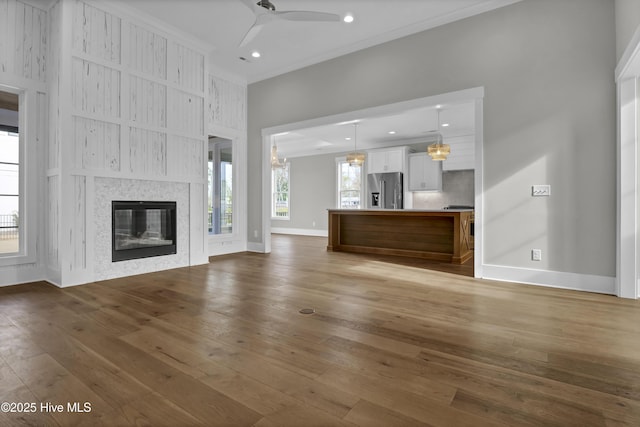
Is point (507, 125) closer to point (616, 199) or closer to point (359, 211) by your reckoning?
point (616, 199)

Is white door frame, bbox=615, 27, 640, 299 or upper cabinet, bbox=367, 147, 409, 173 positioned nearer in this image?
white door frame, bbox=615, 27, 640, 299

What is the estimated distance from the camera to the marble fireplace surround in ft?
12.3

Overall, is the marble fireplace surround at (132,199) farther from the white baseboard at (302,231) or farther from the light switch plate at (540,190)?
the white baseboard at (302,231)

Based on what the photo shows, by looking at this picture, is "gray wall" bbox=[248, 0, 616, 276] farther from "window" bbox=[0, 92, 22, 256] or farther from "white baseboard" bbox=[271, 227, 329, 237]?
"white baseboard" bbox=[271, 227, 329, 237]

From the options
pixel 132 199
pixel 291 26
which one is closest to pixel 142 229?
pixel 132 199

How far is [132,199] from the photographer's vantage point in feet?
13.3

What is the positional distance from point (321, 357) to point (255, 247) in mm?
4524


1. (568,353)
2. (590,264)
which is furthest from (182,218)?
(590,264)

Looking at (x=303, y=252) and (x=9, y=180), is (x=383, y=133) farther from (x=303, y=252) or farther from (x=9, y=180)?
(x=9, y=180)

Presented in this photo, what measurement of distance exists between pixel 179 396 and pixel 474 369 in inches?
57.0

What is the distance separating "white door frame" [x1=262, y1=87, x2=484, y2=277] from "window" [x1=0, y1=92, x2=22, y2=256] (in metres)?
3.38

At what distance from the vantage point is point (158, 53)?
431 cm

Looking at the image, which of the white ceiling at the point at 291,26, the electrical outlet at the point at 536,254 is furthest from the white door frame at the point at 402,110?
the electrical outlet at the point at 536,254

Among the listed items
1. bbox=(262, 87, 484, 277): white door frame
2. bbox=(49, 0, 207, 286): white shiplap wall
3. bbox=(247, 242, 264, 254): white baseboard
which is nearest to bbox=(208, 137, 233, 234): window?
bbox=(247, 242, 264, 254): white baseboard
